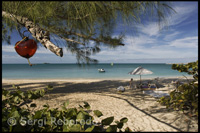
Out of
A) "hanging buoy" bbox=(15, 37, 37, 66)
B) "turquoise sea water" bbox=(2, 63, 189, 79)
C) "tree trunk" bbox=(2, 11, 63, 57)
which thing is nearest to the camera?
"tree trunk" bbox=(2, 11, 63, 57)

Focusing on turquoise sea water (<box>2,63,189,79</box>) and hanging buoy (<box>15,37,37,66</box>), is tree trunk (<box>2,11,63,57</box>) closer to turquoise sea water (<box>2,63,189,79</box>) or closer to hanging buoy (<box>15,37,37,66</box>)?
hanging buoy (<box>15,37,37,66</box>)

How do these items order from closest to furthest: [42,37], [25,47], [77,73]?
[42,37]
[25,47]
[77,73]

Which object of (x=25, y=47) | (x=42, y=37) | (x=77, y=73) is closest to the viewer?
(x=42, y=37)

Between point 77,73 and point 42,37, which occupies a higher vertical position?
point 42,37

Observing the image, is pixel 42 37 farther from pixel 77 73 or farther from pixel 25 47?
pixel 77 73

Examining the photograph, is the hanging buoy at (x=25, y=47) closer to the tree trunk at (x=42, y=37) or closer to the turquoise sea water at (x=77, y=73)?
the tree trunk at (x=42, y=37)

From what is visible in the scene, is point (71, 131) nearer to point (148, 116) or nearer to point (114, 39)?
point (114, 39)

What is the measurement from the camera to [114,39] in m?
3.04

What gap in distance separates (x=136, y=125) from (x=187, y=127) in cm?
132

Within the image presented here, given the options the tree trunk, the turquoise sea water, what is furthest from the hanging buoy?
the turquoise sea water

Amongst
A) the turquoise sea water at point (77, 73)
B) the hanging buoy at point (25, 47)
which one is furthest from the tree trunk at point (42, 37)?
the turquoise sea water at point (77, 73)

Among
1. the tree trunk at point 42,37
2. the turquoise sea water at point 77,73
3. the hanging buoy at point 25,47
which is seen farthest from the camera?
the turquoise sea water at point 77,73

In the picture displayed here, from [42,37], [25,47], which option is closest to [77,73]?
[25,47]

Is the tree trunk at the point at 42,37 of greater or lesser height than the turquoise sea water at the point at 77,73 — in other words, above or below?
above
